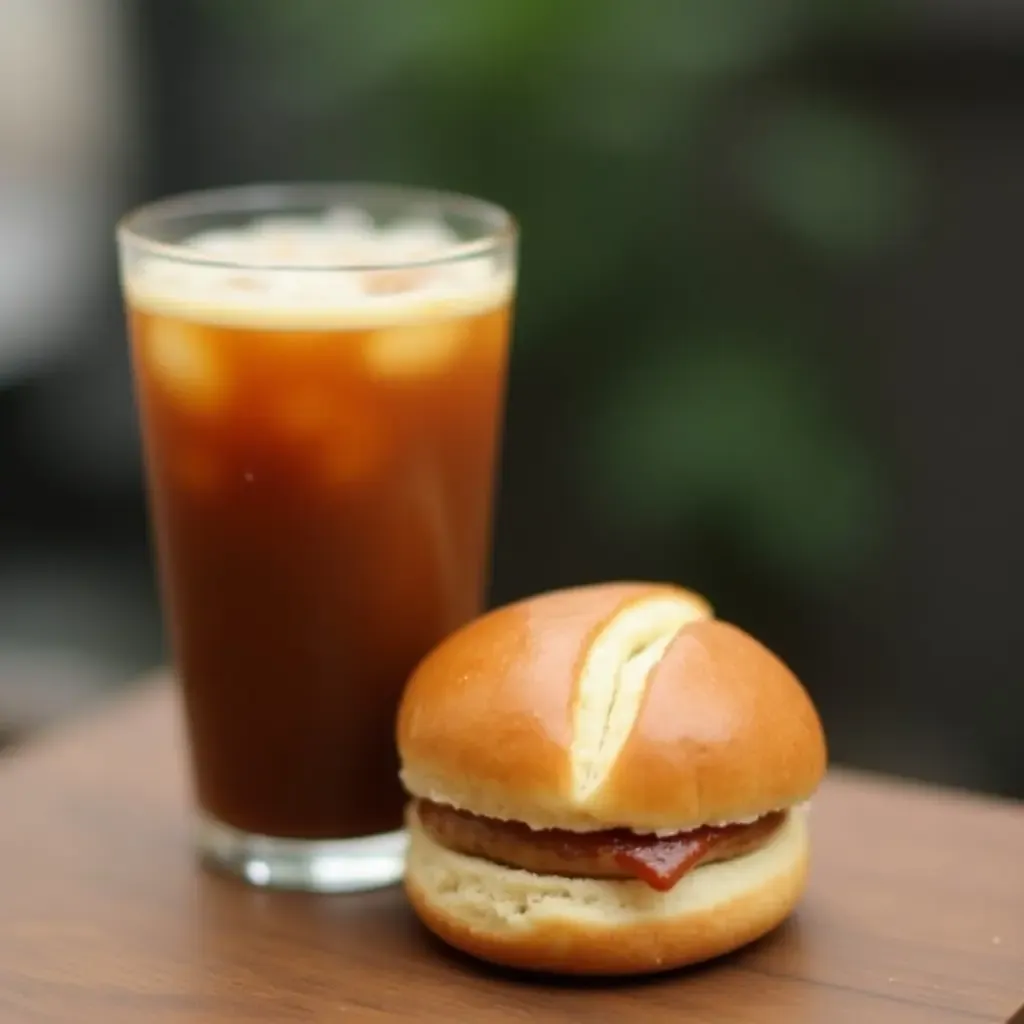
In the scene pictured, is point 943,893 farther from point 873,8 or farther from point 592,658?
point 873,8

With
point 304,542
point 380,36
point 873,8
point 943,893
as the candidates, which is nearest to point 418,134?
point 380,36

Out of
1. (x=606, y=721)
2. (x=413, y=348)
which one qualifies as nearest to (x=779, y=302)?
(x=413, y=348)

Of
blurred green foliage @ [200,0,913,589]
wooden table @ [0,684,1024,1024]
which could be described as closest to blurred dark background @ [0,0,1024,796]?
blurred green foliage @ [200,0,913,589]

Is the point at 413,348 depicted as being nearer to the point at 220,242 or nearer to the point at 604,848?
the point at 220,242

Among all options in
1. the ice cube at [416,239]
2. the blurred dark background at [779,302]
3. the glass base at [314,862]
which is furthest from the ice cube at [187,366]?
the blurred dark background at [779,302]

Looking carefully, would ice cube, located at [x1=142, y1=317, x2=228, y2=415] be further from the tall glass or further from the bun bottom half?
the bun bottom half

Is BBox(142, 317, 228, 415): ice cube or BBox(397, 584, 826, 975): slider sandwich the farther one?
BBox(142, 317, 228, 415): ice cube

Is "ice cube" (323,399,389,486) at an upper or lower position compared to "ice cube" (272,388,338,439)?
lower
